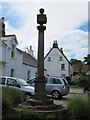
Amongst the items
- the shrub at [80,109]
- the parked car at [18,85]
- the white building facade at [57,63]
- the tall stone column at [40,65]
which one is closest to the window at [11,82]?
the parked car at [18,85]

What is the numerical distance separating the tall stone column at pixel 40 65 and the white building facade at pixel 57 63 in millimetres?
38521

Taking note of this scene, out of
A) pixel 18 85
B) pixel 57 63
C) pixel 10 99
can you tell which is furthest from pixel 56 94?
pixel 57 63

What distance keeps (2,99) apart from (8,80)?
6400mm

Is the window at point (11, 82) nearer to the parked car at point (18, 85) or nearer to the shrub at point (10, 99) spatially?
the parked car at point (18, 85)

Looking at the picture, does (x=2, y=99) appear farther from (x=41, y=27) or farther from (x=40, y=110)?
(x=41, y=27)

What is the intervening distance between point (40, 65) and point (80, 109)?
2.75 meters

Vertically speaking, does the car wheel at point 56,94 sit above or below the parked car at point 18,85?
below

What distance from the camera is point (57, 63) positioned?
48531 millimetres

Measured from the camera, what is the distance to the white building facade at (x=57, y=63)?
4741 centimetres

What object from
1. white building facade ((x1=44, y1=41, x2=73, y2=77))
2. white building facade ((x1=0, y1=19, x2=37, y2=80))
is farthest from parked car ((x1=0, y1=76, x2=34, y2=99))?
white building facade ((x1=44, y1=41, x2=73, y2=77))

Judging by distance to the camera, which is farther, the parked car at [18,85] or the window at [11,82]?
the window at [11,82]

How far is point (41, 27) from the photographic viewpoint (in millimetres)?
8523

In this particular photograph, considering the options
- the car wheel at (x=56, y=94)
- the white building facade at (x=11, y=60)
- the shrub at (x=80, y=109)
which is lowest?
the car wheel at (x=56, y=94)

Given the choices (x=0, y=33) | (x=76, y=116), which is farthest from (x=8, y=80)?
(x=0, y=33)
